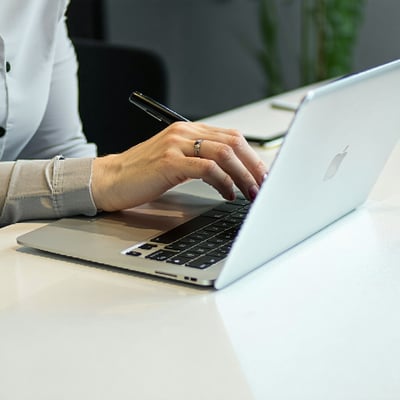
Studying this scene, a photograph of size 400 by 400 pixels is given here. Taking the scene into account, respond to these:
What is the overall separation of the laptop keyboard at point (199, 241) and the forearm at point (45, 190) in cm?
14

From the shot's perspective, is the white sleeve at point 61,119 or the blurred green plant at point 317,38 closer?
the white sleeve at point 61,119

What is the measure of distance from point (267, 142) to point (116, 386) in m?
0.84

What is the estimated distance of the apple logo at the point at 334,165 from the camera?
0.96 m

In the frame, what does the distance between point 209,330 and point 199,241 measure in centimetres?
18

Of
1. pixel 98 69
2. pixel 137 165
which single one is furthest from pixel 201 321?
pixel 98 69

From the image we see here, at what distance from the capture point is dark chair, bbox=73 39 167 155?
1.96m

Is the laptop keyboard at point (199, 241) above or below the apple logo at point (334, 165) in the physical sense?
below

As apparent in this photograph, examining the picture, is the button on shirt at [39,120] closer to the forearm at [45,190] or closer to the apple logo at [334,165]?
the forearm at [45,190]

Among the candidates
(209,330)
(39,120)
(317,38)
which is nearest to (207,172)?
(209,330)

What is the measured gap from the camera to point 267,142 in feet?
4.92

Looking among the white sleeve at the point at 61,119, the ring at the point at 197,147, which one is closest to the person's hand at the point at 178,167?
the ring at the point at 197,147

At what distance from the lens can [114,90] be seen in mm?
2021

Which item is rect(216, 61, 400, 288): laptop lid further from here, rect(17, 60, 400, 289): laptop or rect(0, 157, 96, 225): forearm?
rect(0, 157, 96, 225): forearm

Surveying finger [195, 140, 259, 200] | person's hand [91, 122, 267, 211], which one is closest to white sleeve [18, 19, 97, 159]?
person's hand [91, 122, 267, 211]
